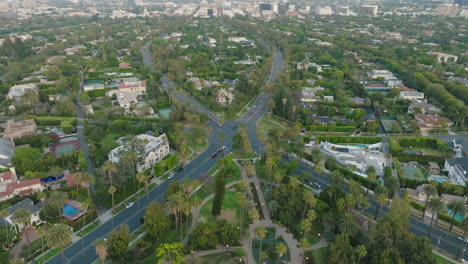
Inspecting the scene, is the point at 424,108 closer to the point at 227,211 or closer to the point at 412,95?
the point at 412,95

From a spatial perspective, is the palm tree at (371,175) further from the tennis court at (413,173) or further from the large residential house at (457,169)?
the large residential house at (457,169)

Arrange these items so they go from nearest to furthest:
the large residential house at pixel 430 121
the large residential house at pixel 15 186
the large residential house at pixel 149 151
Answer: the large residential house at pixel 15 186 < the large residential house at pixel 149 151 < the large residential house at pixel 430 121

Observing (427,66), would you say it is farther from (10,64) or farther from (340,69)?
(10,64)

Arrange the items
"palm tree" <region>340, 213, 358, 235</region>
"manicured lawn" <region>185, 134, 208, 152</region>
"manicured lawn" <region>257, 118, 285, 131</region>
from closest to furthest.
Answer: "palm tree" <region>340, 213, 358, 235</region> < "manicured lawn" <region>185, 134, 208, 152</region> < "manicured lawn" <region>257, 118, 285, 131</region>

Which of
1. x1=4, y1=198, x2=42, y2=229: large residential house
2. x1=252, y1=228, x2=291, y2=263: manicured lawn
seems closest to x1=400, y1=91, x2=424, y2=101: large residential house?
x1=252, y1=228, x2=291, y2=263: manicured lawn

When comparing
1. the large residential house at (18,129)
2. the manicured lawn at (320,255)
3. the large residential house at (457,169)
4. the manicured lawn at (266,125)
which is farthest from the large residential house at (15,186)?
the large residential house at (457,169)

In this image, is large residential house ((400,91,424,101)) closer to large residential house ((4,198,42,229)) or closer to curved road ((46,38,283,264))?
curved road ((46,38,283,264))
